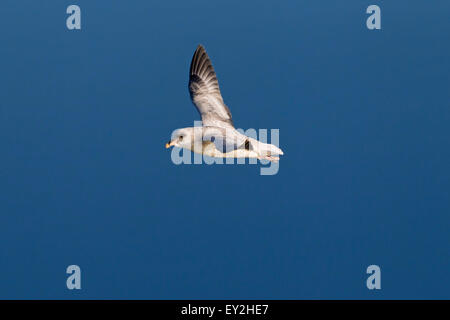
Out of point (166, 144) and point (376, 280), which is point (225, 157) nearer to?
point (166, 144)

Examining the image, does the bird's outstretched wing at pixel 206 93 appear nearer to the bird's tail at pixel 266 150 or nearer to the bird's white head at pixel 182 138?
the bird's tail at pixel 266 150

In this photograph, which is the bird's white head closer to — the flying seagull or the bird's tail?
the flying seagull

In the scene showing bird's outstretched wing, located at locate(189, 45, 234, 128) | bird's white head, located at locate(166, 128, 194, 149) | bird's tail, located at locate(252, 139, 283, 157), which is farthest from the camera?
bird's outstretched wing, located at locate(189, 45, 234, 128)

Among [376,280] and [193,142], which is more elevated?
[193,142]

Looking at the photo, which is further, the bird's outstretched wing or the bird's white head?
the bird's outstretched wing

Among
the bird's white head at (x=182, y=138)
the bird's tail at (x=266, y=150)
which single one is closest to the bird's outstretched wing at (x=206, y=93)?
the bird's tail at (x=266, y=150)

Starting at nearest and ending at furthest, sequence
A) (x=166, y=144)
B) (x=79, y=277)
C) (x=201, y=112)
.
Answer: (x=166, y=144)
(x=201, y=112)
(x=79, y=277)

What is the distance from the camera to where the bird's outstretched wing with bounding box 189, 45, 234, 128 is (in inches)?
419

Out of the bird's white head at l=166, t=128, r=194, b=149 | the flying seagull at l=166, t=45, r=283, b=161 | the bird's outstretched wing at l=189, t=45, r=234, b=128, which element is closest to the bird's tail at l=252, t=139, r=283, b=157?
the flying seagull at l=166, t=45, r=283, b=161

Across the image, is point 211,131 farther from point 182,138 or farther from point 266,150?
point 266,150
